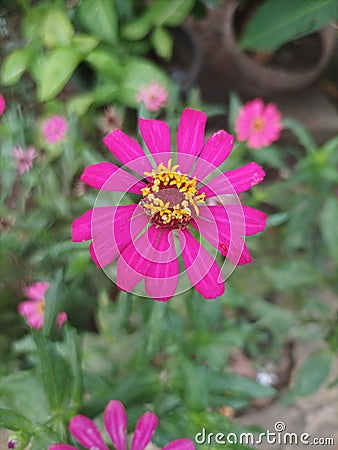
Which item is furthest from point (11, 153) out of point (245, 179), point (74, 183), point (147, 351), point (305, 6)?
point (305, 6)

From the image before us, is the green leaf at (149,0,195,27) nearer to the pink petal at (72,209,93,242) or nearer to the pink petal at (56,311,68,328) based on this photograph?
the pink petal at (56,311,68,328)

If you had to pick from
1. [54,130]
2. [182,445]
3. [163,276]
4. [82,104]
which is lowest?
[182,445]

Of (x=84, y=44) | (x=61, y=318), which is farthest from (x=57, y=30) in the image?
(x=61, y=318)

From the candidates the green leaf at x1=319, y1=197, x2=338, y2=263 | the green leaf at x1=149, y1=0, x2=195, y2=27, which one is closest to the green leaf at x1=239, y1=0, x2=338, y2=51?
the green leaf at x1=149, y1=0, x2=195, y2=27

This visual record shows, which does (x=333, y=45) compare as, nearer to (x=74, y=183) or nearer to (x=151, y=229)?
(x=74, y=183)

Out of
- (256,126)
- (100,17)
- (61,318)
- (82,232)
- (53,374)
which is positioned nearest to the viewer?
(82,232)

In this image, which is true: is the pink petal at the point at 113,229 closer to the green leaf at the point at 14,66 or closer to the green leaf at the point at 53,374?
the green leaf at the point at 53,374

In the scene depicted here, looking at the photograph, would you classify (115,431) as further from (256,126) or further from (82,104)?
(82,104)
